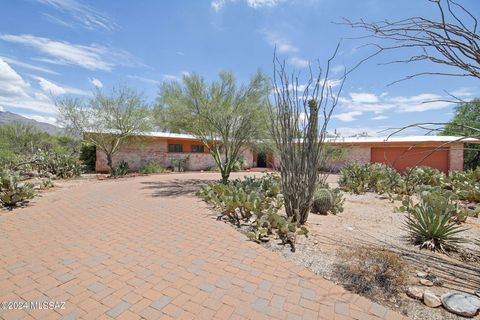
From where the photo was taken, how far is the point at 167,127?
39.3 ft

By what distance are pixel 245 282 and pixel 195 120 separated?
27.5 feet

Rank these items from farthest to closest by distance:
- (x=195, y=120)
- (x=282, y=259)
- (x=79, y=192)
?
(x=195, y=120) → (x=79, y=192) → (x=282, y=259)

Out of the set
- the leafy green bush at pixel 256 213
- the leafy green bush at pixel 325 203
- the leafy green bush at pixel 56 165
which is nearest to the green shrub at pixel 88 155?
the leafy green bush at pixel 56 165

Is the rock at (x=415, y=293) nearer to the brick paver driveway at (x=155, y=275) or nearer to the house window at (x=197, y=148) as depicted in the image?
the brick paver driveway at (x=155, y=275)

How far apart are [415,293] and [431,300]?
0.16 meters

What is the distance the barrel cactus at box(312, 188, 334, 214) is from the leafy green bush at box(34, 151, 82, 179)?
1312 centimetres

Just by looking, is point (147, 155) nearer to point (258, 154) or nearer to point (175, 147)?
point (175, 147)

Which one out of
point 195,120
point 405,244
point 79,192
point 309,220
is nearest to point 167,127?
point 195,120

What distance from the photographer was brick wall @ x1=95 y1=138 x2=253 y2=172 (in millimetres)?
16797

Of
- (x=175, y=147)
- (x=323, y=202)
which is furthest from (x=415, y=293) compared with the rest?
(x=175, y=147)

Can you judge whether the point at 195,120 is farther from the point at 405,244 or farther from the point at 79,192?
the point at 405,244

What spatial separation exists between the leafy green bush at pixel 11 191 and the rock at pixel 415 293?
8.98 m

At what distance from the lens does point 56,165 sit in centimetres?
1306

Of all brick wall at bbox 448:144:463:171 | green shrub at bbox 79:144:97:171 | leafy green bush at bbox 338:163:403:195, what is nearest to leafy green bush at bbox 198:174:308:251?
leafy green bush at bbox 338:163:403:195
